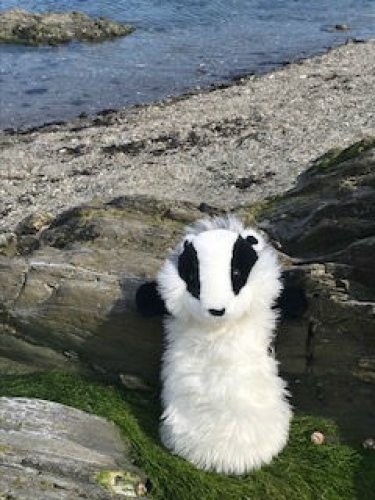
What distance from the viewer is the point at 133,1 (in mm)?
46938

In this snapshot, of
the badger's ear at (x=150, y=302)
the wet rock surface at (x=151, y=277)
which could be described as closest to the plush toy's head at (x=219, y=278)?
the badger's ear at (x=150, y=302)

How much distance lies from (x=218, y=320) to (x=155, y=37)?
33.8 m

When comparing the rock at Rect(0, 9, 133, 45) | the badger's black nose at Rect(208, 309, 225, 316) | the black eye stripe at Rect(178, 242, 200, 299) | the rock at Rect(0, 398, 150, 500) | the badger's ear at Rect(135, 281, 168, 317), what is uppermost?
the black eye stripe at Rect(178, 242, 200, 299)

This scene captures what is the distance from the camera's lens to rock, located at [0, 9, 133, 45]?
37812 millimetres

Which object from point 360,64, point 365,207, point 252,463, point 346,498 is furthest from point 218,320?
point 360,64

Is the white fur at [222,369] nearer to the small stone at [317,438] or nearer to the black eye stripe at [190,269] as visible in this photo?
the black eye stripe at [190,269]

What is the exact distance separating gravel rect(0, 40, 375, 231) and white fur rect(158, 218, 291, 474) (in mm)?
8147

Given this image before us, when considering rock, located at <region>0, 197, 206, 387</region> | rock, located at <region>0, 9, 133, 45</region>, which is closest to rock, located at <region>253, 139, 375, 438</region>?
rock, located at <region>0, 197, 206, 387</region>

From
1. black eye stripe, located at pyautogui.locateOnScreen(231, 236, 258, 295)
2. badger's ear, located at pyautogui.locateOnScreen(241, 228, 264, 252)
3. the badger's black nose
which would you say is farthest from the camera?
badger's ear, located at pyautogui.locateOnScreen(241, 228, 264, 252)

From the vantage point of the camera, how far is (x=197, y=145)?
63.0 ft

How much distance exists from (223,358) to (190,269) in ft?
2.48

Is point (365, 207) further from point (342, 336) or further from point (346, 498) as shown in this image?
point (346, 498)

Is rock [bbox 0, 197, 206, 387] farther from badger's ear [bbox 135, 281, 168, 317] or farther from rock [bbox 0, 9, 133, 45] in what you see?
rock [bbox 0, 9, 133, 45]

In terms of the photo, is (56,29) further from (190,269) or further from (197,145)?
(190,269)
